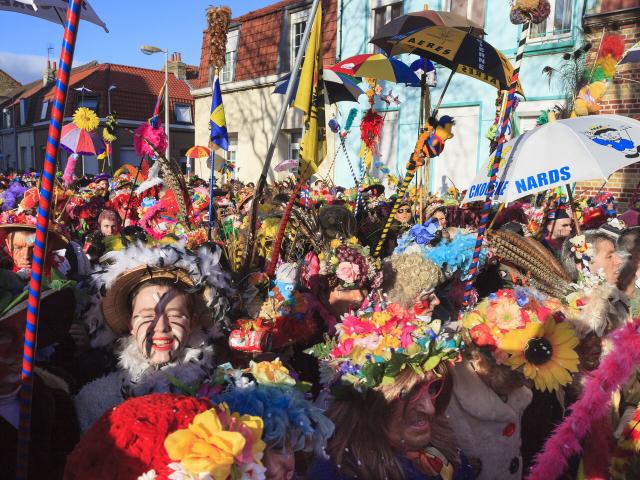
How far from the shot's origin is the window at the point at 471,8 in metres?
10.8

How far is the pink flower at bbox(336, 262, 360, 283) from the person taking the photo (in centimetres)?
298

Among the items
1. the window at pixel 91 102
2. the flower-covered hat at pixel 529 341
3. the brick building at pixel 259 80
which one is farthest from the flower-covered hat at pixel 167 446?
the window at pixel 91 102

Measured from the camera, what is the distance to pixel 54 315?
1799 mm

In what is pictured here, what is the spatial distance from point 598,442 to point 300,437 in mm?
1298

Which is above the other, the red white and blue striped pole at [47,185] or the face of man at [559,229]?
the red white and blue striped pole at [47,185]

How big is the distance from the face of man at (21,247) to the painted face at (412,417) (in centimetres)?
225

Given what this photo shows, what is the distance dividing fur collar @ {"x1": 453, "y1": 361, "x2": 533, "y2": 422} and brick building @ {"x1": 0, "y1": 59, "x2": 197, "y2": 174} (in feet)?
79.6

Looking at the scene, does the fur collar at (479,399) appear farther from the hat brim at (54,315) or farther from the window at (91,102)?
the window at (91,102)

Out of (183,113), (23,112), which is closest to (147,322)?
(183,113)

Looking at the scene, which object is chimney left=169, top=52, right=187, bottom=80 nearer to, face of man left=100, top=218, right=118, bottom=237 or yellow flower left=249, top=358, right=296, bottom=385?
face of man left=100, top=218, right=118, bottom=237

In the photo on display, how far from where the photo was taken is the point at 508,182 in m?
3.18

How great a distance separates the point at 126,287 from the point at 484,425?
5.07 feet

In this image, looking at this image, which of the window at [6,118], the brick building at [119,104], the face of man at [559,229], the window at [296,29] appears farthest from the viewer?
the window at [6,118]

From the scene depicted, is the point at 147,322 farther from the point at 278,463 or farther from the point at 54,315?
the point at 278,463
